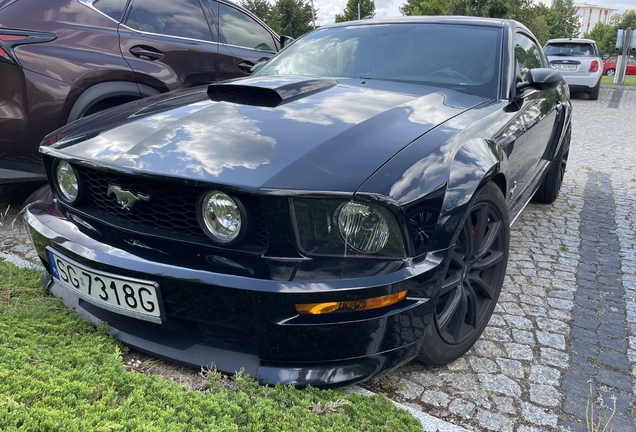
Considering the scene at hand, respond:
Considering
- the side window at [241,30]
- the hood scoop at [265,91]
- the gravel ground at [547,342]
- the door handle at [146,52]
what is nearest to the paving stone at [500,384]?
the gravel ground at [547,342]

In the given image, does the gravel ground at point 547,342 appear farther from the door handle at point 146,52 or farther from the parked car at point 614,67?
the parked car at point 614,67

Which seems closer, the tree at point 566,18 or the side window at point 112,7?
the side window at point 112,7

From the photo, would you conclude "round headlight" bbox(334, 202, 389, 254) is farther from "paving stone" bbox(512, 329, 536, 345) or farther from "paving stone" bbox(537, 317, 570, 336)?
"paving stone" bbox(537, 317, 570, 336)

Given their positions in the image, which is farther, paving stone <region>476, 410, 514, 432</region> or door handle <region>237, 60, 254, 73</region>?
door handle <region>237, 60, 254, 73</region>

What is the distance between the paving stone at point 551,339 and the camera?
99.4 inches

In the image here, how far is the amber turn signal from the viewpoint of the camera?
169 centimetres

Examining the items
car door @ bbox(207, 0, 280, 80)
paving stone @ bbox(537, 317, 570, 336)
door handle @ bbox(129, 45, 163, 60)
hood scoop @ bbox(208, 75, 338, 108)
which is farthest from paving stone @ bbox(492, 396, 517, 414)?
car door @ bbox(207, 0, 280, 80)

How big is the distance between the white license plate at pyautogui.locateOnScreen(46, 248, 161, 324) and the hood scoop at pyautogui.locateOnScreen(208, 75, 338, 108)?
3.15 ft

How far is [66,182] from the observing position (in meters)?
2.27

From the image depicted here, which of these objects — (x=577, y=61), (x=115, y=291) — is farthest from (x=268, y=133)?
(x=577, y=61)

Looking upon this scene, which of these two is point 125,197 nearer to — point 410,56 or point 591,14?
point 410,56

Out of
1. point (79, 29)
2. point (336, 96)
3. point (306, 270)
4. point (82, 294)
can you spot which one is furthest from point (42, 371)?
point (79, 29)

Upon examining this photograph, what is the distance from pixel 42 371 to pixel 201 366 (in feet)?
1.73

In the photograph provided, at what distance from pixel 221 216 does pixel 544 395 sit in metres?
1.51
